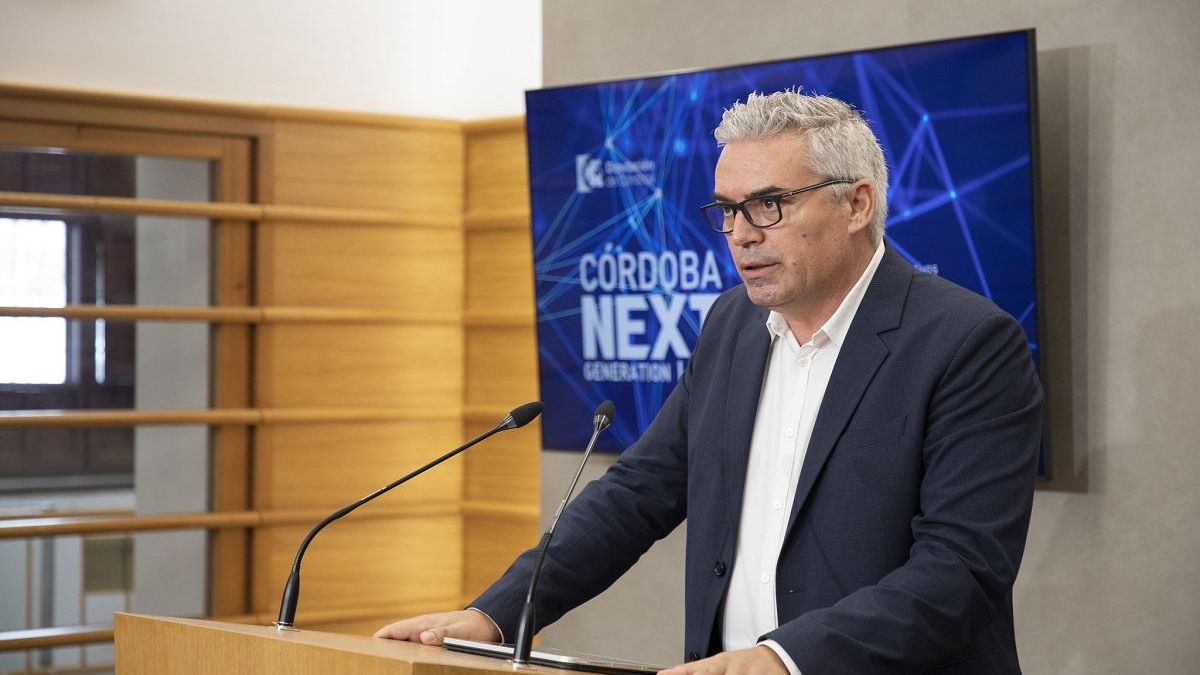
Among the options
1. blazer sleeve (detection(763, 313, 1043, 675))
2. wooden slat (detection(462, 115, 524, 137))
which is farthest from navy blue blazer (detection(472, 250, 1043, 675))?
wooden slat (detection(462, 115, 524, 137))

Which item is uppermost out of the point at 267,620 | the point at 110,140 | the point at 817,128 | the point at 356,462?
the point at 110,140

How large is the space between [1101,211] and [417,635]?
1.93 metres

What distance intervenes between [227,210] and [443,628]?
3.07 meters

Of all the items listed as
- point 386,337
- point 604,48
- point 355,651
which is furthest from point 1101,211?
point 386,337

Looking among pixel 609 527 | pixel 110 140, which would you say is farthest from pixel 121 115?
pixel 609 527

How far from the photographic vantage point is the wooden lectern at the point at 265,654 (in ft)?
5.44

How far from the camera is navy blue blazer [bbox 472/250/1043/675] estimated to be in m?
1.89

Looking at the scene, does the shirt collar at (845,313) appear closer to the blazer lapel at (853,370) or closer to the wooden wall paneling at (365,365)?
the blazer lapel at (853,370)

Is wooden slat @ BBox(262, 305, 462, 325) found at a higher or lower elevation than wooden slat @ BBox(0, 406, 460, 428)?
higher

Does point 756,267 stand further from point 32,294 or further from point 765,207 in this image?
point 32,294

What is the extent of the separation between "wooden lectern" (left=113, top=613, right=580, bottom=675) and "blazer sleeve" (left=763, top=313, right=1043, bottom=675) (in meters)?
0.40

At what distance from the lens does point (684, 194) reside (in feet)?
13.0

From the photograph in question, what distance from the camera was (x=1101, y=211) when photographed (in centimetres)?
323

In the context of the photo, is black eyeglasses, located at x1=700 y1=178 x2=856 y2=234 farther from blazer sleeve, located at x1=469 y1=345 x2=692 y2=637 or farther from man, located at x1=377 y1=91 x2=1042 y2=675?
blazer sleeve, located at x1=469 y1=345 x2=692 y2=637
